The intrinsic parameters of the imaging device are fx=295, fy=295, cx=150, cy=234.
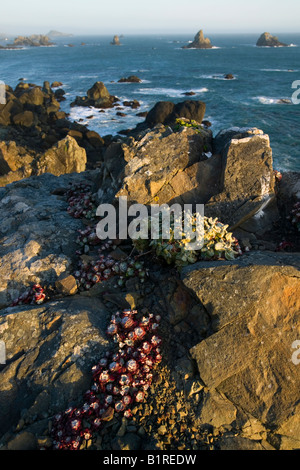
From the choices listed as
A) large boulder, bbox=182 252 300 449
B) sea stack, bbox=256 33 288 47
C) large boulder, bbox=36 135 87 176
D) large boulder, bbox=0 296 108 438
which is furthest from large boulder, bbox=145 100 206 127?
sea stack, bbox=256 33 288 47

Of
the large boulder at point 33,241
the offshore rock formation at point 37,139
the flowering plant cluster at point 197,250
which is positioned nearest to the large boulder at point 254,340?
the flowering plant cluster at point 197,250

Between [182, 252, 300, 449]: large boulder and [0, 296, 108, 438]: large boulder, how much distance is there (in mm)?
1655

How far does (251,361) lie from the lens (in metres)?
4.06

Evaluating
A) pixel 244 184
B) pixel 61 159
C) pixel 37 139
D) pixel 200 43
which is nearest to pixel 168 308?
pixel 244 184

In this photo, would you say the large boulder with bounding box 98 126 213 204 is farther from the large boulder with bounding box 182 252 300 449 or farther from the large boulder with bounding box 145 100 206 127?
the large boulder with bounding box 145 100 206 127

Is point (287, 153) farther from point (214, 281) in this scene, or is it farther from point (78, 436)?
point (78, 436)

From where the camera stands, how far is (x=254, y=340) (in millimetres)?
4156

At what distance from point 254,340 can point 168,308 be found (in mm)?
1418

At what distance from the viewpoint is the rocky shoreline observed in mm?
3730

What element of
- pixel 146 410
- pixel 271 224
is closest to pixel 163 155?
pixel 271 224

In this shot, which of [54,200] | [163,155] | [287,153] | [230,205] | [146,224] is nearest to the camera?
[146,224]

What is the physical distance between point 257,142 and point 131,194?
3.18 m

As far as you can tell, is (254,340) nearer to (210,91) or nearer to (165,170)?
(165,170)

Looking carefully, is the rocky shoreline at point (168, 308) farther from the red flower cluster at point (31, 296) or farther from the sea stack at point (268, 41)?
the sea stack at point (268, 41)
